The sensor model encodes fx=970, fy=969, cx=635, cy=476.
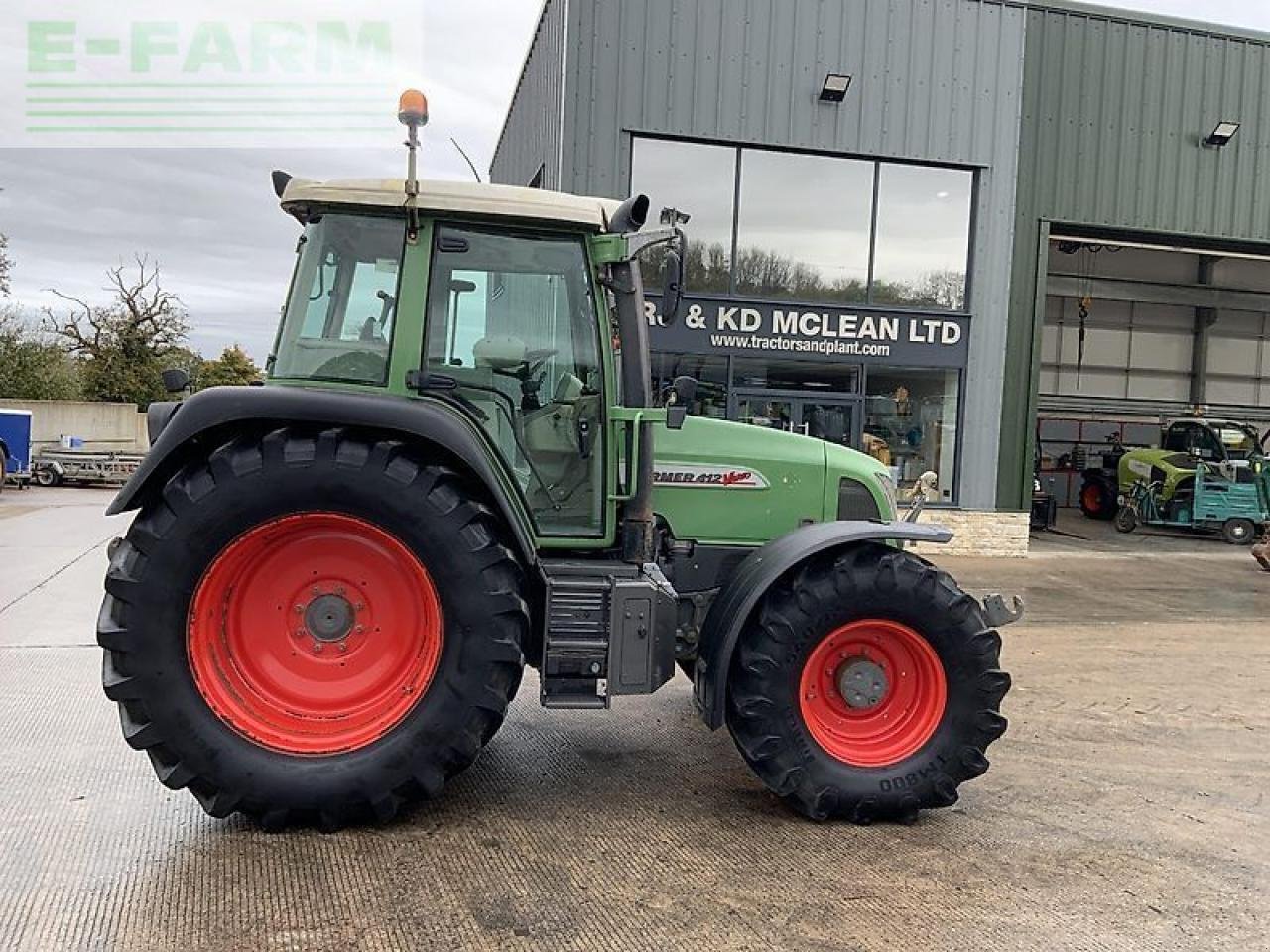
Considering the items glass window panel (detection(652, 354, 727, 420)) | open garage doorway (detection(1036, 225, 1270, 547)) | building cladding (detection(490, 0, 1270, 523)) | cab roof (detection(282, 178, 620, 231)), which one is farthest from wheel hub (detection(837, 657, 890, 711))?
open garage doorway (detection(1036, 225, 1270, 547))

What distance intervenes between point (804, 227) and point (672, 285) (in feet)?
32.3

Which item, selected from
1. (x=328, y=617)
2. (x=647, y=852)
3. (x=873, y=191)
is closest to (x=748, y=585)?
(x=647, y=852)

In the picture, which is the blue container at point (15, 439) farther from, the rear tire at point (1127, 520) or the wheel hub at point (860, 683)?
the rear tire at point (1127, 520)

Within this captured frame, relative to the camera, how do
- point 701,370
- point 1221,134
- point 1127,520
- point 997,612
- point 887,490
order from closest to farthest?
1. point 997,612
2. point 887,490
3. point 701,370
4. point 1221,134
5. point 1127,520

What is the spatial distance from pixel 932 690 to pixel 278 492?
109 inches

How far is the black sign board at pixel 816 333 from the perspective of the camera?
42.0ft

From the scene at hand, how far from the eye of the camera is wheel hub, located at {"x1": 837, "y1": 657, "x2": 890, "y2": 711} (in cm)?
411

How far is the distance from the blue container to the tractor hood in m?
18.4

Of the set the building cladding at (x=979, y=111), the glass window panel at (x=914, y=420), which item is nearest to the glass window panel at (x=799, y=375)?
the glass window panel at (x=914, y=420)

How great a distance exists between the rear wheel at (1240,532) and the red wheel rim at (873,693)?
15.8 m

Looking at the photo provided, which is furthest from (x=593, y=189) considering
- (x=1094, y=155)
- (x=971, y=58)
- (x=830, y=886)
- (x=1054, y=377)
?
(x=1054, y=377)

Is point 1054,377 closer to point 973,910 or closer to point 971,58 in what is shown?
point 971,58

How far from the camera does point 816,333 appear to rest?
13164 mm

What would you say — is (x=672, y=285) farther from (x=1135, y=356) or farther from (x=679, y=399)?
(x=1135, y=356)
